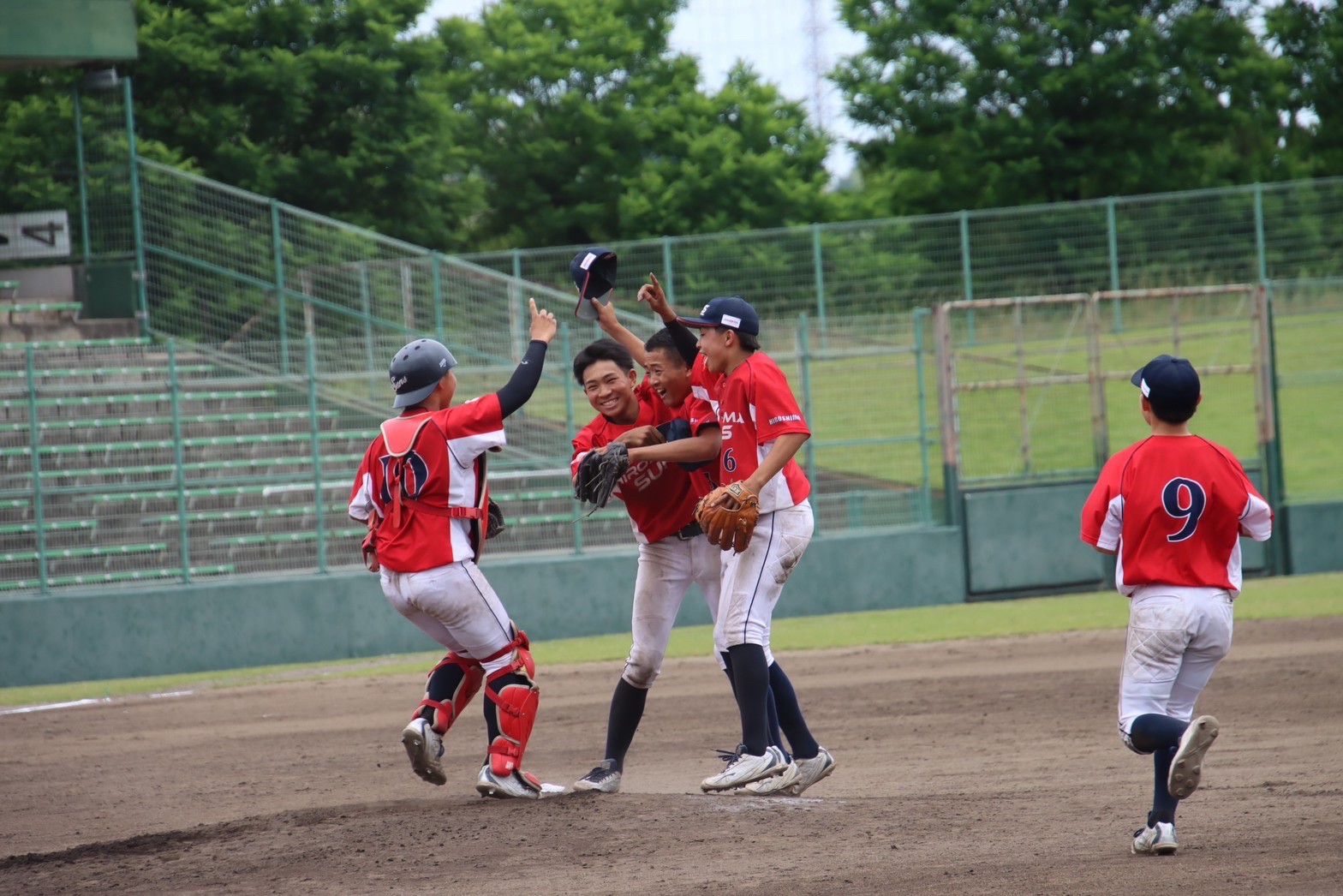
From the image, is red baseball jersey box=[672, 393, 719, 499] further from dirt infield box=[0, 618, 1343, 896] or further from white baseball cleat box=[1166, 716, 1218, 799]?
white baseball cleat box=[1166, 716, 1218, 799]

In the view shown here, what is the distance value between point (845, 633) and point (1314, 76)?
1094 inches

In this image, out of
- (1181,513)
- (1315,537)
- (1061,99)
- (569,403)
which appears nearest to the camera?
(1181,513)

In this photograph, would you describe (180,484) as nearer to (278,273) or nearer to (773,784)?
(278,273)

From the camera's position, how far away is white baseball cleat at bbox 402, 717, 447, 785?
6.05m

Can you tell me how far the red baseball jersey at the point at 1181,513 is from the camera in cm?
513

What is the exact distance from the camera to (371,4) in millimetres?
29094

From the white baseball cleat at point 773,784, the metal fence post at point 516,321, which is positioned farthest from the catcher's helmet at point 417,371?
the metal fence post at point 516,321

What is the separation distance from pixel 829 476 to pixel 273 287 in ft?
27.9

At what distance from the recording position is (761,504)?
6.25 metres

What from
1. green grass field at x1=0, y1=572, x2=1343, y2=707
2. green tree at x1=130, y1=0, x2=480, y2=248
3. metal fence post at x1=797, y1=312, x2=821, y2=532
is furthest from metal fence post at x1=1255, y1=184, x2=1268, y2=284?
green tree at x1=130, y1=0, x2=480, y2=248

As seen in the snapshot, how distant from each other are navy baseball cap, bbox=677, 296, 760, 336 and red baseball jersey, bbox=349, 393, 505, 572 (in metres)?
1.01

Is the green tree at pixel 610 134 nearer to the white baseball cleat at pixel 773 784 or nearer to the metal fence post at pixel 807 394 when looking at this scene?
the metal fence post at pixel 807 394

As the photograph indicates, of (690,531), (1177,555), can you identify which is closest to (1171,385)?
(1177,555)

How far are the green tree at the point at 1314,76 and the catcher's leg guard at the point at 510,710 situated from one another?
31612mm
